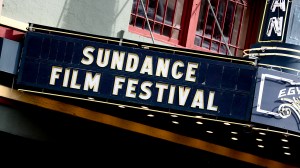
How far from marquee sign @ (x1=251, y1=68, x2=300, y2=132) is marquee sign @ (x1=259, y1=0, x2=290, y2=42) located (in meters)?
1.82

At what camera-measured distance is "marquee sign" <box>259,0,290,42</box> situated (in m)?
19.8

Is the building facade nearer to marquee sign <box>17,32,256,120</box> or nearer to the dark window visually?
marquee sign <box>17,32,256,120</box>

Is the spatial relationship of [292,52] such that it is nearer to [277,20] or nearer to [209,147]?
[277,20]

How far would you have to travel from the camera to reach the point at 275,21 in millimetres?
19969

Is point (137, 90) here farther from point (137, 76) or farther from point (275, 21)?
point (275, 21)

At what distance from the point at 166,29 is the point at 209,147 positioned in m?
4.21

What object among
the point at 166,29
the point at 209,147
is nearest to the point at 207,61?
the point at 209,147

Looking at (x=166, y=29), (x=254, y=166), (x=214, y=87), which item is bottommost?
(x=254, y=166)

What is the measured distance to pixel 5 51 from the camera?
17.9 meters

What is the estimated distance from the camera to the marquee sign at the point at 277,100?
58.3 feet

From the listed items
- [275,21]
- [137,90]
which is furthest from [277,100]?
[137,90]

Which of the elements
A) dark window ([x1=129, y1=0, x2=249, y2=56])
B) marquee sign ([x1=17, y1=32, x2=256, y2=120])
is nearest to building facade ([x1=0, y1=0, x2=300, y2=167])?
marquee sign ([x1=17, y1=32, x2=256, y2=120])

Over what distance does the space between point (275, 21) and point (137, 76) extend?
13.5 ft

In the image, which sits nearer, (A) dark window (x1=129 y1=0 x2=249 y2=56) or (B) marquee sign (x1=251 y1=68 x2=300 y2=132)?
Result: (B) marquee sign (x1=251 y1=68 x2=300 y2=132)
